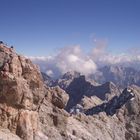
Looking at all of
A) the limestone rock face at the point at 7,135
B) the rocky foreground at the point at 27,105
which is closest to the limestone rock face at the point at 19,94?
the rocky foreground at the point at 27,105

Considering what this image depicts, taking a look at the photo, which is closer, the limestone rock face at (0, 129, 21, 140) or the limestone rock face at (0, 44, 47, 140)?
the limestone rock face at (0, 129, 21, 140)

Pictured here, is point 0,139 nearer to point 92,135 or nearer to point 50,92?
point 50,92

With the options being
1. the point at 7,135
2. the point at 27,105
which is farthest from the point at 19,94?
the point at 7,135

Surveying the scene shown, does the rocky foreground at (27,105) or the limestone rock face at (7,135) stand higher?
the rocky foreground at (27,105)

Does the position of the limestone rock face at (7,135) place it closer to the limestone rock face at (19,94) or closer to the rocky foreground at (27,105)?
the rocky foreground at (27,105)

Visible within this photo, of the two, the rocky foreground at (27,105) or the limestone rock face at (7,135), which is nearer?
the limestone rock face at (7,135)

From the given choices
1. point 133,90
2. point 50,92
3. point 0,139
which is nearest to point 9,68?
point 0,139

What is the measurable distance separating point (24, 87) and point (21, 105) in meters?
3.94

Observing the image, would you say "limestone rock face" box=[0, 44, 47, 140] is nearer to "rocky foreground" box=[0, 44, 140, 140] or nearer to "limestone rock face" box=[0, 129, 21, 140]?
"rocky foreground" box=[0, 44, 140, 140]

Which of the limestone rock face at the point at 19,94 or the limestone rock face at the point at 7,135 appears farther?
the limestone rock face at the point at 19,94

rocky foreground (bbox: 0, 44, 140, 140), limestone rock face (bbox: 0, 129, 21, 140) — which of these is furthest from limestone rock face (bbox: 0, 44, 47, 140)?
limestone rock face (bbox: 0, 129, 21, 140)

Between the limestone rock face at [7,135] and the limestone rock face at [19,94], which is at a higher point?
the limestone rock face at [19,94]

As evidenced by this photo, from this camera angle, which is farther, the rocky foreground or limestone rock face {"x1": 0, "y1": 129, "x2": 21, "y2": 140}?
the rocky foreground

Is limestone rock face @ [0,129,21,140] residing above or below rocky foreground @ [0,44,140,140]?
below
